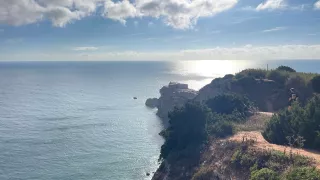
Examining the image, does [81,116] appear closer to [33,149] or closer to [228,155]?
[33,149]

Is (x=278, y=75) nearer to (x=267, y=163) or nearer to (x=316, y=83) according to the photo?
(x=316, y=83)

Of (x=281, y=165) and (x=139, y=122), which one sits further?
(x=139, y=122)

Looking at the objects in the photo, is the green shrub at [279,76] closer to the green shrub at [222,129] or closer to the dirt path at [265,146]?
the dirt path at [265,146]

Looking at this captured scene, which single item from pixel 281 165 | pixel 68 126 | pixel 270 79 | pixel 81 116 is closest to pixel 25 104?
pixel 81 116

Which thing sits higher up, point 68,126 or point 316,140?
point 316,140

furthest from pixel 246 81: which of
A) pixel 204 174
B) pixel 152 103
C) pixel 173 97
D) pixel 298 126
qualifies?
pixel 152 103

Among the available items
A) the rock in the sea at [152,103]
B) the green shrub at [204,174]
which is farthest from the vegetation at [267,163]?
the rock in the sea at [152,103]
